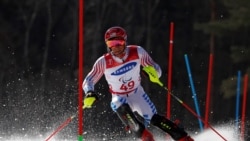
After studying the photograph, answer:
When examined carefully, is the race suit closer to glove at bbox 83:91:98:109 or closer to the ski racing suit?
the ski racing suit

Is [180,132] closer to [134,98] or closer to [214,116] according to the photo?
[134,98]

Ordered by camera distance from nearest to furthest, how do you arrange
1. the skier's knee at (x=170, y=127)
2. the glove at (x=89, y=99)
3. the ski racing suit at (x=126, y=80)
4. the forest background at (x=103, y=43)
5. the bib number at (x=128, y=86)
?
the glove at (x=89, y=99) < the skier's knee at (x=170, y=127) < the ski racing suit at (x=126, y=80) < the bib number at (x=128, y=86) < the forest background at (x=103, y=43)

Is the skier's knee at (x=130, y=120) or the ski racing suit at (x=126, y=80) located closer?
the skier's knee at (x=130, y=120)

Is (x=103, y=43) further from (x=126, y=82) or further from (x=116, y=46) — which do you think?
(x=116, y=46)

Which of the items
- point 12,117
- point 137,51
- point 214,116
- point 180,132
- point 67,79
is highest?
point 137,51

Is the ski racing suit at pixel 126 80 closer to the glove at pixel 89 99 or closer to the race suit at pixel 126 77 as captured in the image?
the race suit at pixel 126 77

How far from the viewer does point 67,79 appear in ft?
78.7

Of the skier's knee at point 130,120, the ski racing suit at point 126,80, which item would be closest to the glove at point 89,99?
the ski racing suit at point 126,80

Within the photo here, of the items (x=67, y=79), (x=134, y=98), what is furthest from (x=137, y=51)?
(x=67, y=79)

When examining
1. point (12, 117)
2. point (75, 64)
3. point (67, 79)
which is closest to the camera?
point (12, 117)

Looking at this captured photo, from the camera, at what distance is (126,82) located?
6.30 m

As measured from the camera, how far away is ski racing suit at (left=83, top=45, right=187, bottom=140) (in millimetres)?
6199

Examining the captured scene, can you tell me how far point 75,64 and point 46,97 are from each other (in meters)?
→ 6.07

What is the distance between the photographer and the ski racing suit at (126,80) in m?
6.20
